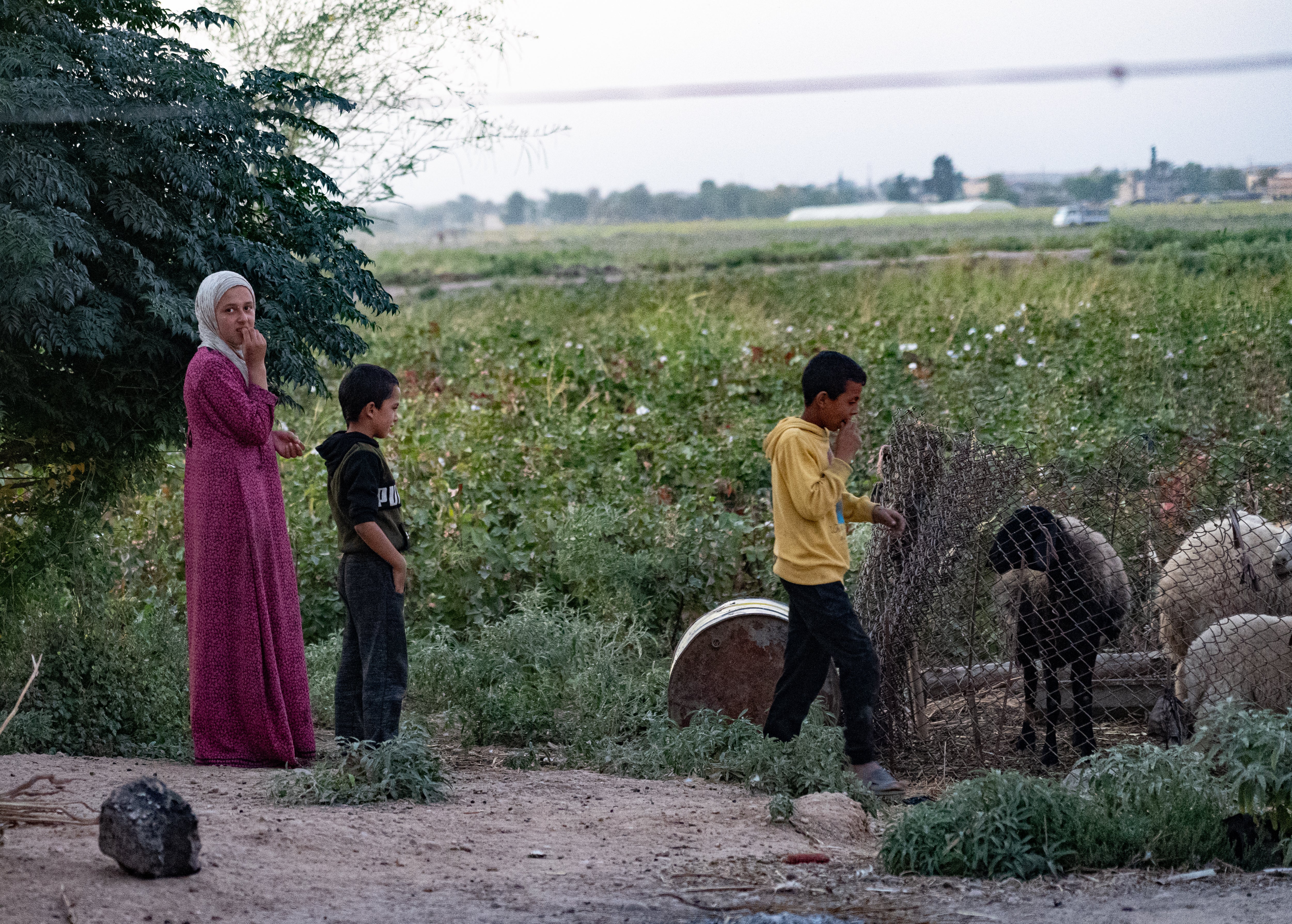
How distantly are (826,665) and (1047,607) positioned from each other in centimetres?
101

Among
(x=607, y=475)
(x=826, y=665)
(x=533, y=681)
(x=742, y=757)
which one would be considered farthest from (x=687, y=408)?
(x=742, y=757)

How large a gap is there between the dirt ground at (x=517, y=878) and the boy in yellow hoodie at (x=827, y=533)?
58cm

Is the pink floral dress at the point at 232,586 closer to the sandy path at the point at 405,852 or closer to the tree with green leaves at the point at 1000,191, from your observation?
the sandy path at the point at 405,852

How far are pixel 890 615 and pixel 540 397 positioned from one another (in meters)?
5.80

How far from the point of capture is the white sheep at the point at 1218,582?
500 cm

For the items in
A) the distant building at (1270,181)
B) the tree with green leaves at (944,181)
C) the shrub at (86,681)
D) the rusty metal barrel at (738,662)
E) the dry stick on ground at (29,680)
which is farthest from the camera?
the distant building at (1270,181)

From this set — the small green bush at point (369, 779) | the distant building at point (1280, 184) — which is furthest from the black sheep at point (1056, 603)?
the distant building at point (1280, 184)

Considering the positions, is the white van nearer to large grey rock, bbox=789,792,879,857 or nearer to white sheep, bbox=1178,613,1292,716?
white sheep, bbox=1178,613,1292,716

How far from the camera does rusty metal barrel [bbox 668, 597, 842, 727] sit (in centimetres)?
518

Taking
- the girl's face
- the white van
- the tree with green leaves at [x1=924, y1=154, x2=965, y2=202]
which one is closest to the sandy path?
the girl's face

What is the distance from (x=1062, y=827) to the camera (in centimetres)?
355

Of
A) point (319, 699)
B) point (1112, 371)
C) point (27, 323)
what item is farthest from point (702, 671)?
point (1112, 371)

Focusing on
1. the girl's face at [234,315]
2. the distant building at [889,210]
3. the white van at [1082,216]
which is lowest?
the girl's face at [234,315]

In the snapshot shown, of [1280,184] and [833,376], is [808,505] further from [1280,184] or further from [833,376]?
[1280,184]
